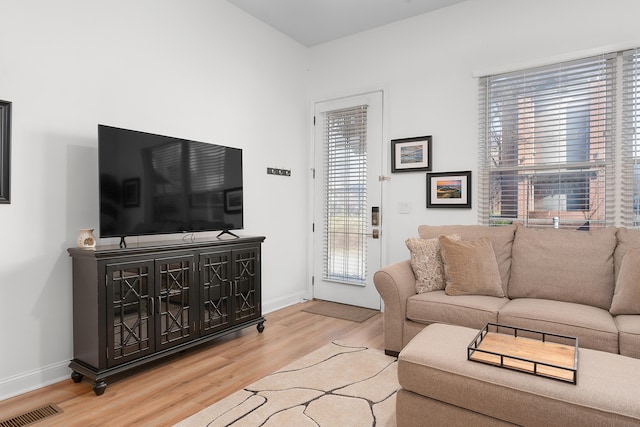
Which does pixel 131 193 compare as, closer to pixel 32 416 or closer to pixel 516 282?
pixel 32 416

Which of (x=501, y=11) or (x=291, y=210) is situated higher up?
(x=501, y=11)

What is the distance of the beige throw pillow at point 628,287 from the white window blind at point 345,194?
7.68 feet

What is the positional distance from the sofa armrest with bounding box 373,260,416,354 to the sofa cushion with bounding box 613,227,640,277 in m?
1.42

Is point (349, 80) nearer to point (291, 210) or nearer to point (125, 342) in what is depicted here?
point (291, 210)

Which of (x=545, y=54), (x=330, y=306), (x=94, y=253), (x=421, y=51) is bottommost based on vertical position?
(x=330, y=306)

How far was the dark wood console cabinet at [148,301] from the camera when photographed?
237cm

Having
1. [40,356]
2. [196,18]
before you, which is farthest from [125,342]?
[196,18]

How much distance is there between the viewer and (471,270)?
9.46 feet

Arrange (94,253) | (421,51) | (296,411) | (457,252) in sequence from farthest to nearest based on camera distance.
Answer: (421,51) < (457,252) < (94,253) < (296,411)

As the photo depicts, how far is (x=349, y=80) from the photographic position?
14.6 ft

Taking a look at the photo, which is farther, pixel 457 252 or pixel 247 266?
pixel 247 266

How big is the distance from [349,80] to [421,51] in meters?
0.87

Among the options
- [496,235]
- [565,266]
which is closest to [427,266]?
[496,235]

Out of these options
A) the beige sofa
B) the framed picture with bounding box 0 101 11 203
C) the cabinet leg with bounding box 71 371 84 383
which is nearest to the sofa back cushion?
the beige sofa
